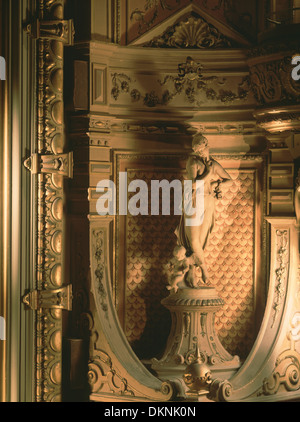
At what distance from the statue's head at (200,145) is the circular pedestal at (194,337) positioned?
0.89 m

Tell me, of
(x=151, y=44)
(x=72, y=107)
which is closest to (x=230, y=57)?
(x=151, y=44)

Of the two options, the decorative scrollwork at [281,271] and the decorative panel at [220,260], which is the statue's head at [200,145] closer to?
the decorative panel at [220,260]

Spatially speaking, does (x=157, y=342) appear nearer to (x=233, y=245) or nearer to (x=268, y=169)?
(x=233, y=245)

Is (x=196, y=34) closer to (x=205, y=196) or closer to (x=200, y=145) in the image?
(x=200, y=145)

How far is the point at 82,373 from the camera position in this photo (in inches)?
265

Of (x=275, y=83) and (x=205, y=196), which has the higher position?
(x=275, y=83)

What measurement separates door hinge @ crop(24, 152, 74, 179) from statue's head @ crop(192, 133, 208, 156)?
0.82 metres

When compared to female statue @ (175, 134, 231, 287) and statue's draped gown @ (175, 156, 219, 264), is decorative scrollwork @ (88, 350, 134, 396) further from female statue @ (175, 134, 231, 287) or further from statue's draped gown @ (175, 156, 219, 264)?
statue's draped gown @ (175, 156, 219, 264)

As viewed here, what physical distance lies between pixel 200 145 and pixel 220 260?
88 centimetres

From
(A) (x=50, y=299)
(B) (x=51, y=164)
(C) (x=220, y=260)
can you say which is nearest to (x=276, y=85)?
(C) (x=220, y=260)

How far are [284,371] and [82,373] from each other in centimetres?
131

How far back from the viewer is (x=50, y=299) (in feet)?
21.4

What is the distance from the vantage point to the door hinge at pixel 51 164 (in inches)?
254

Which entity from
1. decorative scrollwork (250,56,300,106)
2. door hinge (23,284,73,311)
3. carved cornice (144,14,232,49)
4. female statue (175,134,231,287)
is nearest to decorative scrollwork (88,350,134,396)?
door hinge (23,284,73,311)
